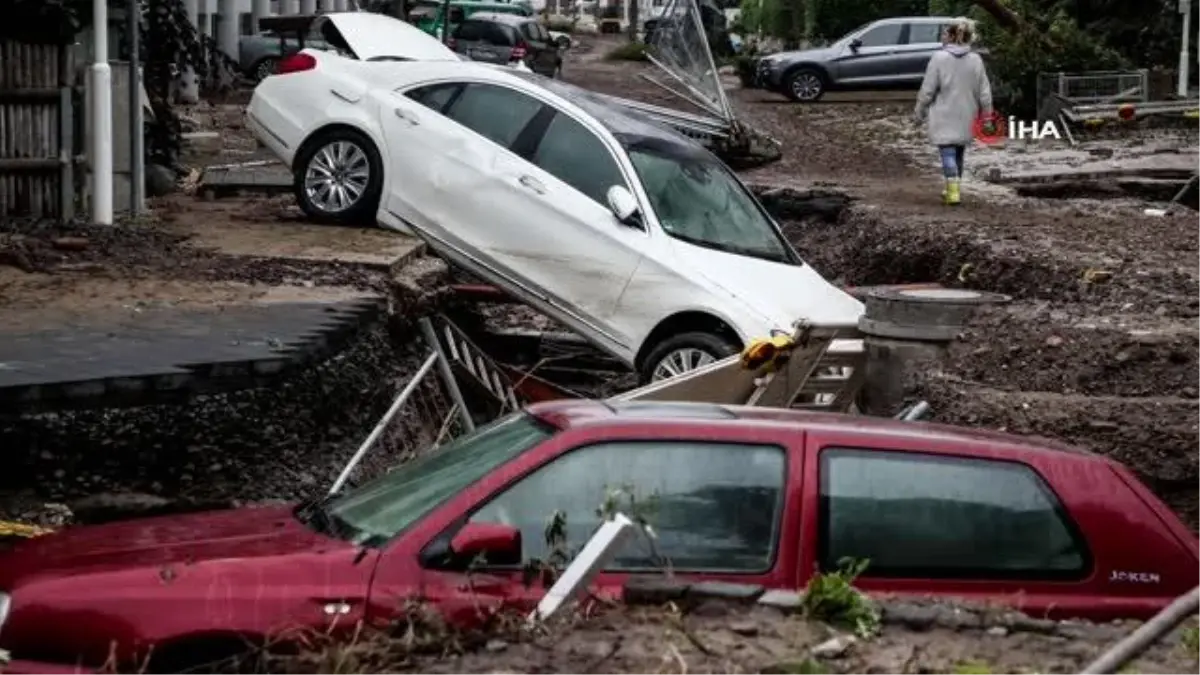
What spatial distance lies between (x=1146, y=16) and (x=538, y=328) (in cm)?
2312

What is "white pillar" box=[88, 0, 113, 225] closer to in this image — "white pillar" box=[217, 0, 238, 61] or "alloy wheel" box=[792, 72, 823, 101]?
"alloy wheel" box=[792, 72, 823, 101]

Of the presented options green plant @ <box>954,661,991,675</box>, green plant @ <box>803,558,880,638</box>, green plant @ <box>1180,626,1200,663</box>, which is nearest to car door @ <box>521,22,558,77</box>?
green plant @ <box>803,558,880,638</box>

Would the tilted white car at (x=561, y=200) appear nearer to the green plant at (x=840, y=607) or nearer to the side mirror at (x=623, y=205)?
the side mirror at (x=623, y=205)

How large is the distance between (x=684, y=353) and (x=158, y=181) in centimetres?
762

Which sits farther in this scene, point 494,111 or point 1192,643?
point 494,111

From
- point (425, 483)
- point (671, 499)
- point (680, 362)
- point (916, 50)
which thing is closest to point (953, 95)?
point (680, 362)

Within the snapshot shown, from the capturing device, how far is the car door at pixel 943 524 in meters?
6.66

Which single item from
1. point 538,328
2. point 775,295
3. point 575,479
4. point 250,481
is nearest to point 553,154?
point 775,295

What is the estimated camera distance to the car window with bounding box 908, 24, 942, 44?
38781 millimetres

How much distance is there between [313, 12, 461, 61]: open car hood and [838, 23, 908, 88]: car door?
2334 centimetres

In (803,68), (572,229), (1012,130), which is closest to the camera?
(572,229)

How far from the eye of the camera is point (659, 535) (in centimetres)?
658

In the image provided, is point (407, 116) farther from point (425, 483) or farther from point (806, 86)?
point (806, 86)

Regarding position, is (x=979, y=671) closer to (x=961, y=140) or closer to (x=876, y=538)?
(x=876, y=538)
